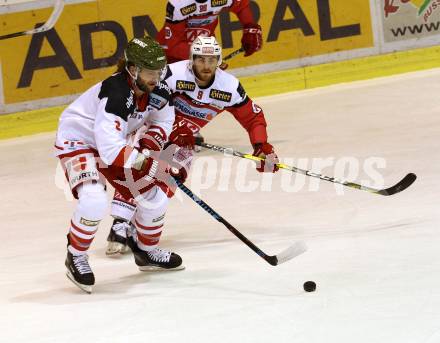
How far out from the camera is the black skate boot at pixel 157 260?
184 inches

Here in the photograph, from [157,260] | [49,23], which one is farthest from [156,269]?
[49,23]

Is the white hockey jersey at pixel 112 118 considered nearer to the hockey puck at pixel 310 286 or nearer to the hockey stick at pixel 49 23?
the hockey puck at pixel 310 286

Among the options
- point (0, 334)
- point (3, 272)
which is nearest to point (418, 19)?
point (3, 272)

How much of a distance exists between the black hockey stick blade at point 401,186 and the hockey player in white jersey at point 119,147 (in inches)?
49.3

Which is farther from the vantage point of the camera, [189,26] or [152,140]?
[189,26]

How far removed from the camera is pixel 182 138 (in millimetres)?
5281

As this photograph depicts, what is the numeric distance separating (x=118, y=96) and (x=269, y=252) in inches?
42.1

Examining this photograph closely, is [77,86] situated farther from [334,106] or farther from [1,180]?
[334,106]

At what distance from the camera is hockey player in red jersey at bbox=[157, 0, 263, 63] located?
22.9ft

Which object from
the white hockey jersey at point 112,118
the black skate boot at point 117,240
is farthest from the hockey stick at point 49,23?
the white hockey jersey at point 112,118

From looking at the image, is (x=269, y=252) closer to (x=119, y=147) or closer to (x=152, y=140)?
(x=152, y=140)

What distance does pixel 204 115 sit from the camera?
17.9ft

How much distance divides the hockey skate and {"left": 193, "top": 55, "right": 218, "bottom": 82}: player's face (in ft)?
3.93

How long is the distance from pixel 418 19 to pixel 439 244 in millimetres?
4170
